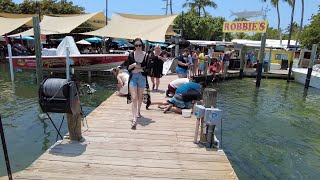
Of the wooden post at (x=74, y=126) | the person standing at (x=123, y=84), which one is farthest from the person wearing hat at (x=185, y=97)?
the wooden post at (x=74, y=126)

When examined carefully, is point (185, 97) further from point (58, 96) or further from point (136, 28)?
point (136, 28)

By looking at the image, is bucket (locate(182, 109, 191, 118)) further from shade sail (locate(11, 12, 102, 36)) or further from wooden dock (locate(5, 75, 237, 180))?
shade sail (locate(11, 12, 102, 36))

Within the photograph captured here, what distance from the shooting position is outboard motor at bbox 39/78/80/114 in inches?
185

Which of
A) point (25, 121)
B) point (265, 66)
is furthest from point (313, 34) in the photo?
point (25, 121)

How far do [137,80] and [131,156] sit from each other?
196 centimetres

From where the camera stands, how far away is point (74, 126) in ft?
17.0

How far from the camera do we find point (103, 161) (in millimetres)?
4504

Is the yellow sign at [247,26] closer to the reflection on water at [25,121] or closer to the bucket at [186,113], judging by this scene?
the reflection on water at [25,121]

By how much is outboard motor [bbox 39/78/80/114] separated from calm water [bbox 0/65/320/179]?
218 cm

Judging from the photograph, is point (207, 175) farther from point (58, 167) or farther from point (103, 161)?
point (58, 167)

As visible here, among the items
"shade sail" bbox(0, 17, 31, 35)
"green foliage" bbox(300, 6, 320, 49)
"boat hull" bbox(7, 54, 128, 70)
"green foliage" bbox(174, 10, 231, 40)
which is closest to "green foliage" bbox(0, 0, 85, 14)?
"green foliage" bbox(174, 10, 231, 40)

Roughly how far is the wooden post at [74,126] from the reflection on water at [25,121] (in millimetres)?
1732

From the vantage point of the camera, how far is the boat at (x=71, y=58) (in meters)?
17.2

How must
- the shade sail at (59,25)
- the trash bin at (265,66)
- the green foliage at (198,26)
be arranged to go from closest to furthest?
the shade sail at (59,25)
the trash bin at (265,66)
the green foliage at (198,26)
